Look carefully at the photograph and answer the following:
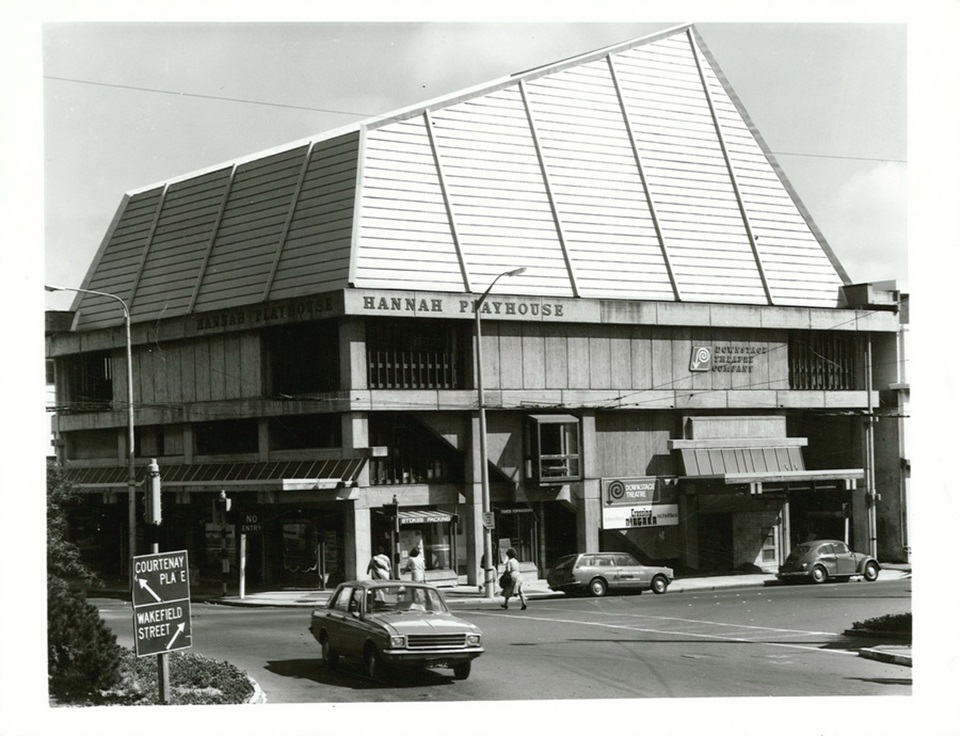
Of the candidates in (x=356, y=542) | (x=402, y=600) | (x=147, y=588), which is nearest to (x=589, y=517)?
(x=356, y=542)

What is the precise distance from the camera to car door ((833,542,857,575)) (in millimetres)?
36469

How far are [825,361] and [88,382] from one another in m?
25.0

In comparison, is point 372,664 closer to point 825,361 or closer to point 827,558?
point 827,558

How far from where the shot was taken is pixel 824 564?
36281 mm

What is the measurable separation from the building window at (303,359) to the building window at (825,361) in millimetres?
16004

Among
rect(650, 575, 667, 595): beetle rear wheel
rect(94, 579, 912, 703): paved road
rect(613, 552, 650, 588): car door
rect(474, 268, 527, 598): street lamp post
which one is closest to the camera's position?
rect(94, 579, 912, 703): paved road

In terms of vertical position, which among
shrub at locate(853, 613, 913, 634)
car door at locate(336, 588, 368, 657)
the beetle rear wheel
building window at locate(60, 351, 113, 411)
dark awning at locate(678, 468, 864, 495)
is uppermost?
building window at locate(60, 351, 113, 411)

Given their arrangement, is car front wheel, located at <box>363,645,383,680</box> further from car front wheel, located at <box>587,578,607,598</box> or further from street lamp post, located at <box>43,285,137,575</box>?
car front wheel, located at <box>587,578,607,598</box>

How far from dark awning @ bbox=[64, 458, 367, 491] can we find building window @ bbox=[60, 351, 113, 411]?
2.22 m

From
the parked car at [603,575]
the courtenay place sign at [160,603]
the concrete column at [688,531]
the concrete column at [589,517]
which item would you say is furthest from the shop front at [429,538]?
the courtenay place sign at [160,603]

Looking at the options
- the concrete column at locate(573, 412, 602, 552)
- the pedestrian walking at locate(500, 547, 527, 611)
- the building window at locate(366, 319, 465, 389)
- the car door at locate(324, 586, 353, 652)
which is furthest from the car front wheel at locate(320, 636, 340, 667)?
the concrete column at locate(573, 412, 602, 552)

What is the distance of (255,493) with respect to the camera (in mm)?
33188
